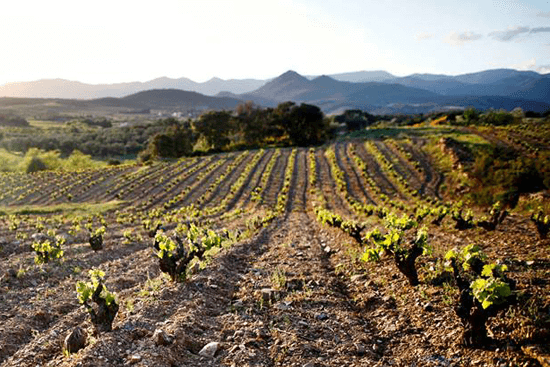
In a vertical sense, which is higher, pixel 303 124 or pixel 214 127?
pixel 303 124

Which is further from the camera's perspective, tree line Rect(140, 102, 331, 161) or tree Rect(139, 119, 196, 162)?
tree line Rect(140, 102, 331, 161)

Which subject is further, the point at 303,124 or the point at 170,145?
the point at 303,124

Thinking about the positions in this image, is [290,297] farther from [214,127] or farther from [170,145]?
[214,127]

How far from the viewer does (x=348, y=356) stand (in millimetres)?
7051

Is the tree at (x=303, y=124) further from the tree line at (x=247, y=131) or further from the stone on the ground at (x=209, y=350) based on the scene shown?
the stone on the ground at (x=209, y=350)

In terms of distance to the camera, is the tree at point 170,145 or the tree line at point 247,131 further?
the tree line at point 247,131

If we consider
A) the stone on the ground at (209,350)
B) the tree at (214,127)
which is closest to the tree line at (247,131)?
the tree at (214,127)

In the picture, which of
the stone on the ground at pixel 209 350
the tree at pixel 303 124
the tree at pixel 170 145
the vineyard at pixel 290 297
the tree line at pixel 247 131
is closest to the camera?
the vineyard at pixel 290 297

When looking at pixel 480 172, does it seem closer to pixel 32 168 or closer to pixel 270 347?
pixel 270 347

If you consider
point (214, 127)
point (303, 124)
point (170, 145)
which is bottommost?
point (170, 145)

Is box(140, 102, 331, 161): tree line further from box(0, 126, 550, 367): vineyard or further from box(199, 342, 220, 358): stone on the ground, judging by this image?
box(199, 342, 220, 358): stone on the ground

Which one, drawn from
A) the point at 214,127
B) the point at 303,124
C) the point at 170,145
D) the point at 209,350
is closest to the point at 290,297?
the point at 209,350

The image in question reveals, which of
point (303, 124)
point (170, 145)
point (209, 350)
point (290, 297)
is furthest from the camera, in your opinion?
point (303, 124)

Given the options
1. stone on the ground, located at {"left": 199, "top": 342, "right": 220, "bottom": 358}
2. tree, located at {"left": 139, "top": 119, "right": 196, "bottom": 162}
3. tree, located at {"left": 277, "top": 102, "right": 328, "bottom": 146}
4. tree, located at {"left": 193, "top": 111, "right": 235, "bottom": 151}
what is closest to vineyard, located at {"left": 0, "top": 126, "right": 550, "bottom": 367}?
stone on the ground, located at {"left": 199, "top": 342, "right": 220, "bottom": 358}
